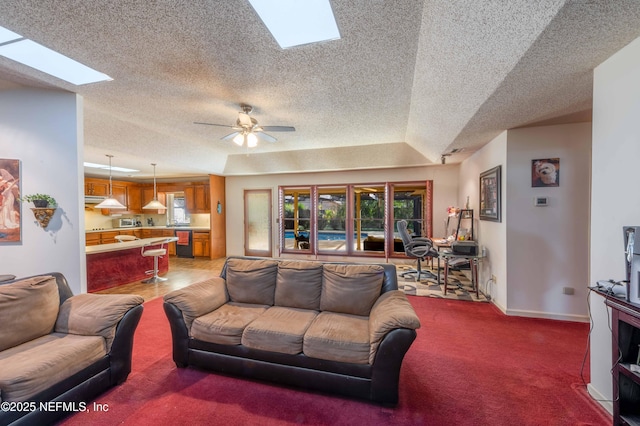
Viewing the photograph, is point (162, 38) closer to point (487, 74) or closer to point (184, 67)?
point (184, 67)

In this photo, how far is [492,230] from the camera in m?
3.79

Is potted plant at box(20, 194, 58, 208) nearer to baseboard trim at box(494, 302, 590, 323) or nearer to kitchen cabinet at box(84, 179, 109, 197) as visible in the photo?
kitchen cabinet at box(84, 179, 109, 197)

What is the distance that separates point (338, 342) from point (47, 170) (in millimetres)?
3469

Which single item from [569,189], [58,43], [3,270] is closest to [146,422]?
[3,270]

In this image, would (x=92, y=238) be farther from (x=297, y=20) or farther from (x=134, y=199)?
(x=297, y=20)

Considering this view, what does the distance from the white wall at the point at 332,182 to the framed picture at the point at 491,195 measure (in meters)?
1.94

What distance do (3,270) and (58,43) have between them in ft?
7.77

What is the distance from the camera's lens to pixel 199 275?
18.2 ft

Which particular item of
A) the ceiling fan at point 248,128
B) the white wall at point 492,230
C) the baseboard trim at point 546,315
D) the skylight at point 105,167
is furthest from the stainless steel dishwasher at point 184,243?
the baseboard trim at point 546,315

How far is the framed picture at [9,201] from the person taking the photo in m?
2.68

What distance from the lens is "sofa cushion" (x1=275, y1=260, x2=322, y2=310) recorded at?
2496 millimetres

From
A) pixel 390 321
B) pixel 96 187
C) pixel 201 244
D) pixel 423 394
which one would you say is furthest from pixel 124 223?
pixel 423 394

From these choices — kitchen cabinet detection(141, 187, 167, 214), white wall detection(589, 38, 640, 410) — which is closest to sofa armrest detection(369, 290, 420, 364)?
white wall detection(589, 38, 640, 410)

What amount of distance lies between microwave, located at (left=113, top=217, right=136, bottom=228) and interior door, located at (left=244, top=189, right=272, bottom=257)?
3.54 meters
